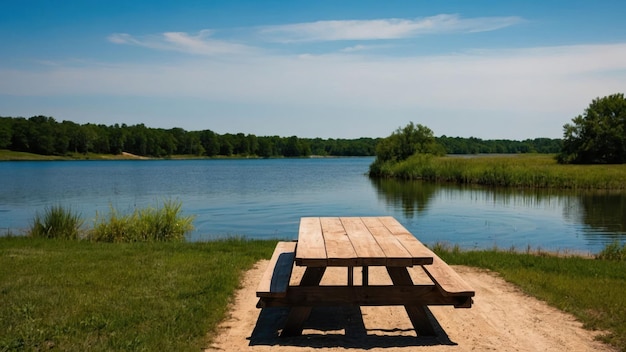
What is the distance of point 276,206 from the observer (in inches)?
1080

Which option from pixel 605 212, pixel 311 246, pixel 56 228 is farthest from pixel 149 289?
pixel 605 212

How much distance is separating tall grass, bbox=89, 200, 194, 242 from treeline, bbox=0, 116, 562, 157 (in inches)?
2759

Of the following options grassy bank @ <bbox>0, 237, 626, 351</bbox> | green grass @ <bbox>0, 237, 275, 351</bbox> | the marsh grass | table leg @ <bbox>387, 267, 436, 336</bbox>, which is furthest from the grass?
the marsh grass

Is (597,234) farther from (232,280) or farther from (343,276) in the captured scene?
(232,280)

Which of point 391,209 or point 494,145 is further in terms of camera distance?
point 494,145

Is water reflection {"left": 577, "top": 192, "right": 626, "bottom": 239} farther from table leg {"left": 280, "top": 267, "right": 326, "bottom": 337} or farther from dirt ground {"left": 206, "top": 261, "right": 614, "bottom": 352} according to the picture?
table leg {"left": 280, "top": 267, "right": 326, "bottom": 337}

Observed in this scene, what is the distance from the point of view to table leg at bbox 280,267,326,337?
5.69 m

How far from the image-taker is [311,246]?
18.2 feet

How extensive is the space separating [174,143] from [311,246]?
129 metres

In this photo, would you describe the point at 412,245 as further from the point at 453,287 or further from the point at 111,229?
the point at 111,229

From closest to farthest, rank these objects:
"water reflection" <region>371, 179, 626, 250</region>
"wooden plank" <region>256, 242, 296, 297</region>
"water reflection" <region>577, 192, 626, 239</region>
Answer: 1. "wooden plank" <region>256, 242, 296, 297</region>
2. "water reflection" <region>371, 179, 626, 250</region>
3. "water reflection" <region>577, 192, 626, 239</region>

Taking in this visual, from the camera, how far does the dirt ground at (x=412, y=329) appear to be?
18.0 ft

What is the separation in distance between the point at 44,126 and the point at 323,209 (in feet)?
317

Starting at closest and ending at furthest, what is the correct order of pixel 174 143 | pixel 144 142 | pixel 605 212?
pixel 605 212, pixel 144 142, pixel 174 143
